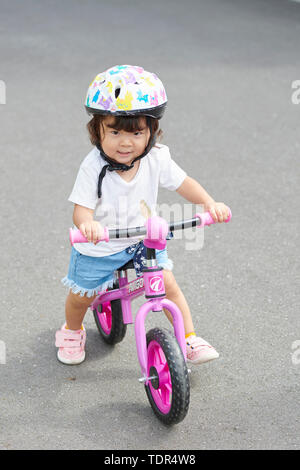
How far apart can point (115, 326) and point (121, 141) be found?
1060 mm

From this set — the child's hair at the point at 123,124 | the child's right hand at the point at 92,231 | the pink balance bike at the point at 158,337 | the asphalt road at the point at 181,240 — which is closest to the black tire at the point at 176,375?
the pink balance bike at the point at 158,337

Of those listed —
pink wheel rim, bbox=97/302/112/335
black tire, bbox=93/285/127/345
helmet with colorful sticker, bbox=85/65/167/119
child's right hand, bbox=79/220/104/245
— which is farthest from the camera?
pink wheel rim, bbox=97/302/112/335

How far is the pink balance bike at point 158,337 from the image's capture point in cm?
274

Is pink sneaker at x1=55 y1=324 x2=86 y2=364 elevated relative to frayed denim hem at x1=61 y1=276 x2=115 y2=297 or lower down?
lower down

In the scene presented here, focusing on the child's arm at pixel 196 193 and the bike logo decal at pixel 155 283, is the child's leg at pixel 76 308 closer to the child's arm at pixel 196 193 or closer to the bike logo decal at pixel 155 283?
the bike logo decal at pixel 155 283

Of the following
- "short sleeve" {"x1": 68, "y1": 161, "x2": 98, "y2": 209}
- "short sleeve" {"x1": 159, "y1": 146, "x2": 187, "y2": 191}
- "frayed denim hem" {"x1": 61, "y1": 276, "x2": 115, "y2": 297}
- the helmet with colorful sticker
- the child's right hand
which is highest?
the helmet with colorful sticker

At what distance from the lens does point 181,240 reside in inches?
190

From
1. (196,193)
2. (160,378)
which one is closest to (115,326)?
(160,378)

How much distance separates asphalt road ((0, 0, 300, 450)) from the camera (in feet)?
10.5

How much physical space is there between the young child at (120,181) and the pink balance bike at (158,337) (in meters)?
0.12

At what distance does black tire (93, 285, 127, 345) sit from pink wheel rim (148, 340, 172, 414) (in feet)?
1.44

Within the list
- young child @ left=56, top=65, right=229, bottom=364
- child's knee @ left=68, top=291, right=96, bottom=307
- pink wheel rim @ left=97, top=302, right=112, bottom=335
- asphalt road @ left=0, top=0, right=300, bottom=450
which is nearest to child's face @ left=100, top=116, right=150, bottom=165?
young child @ left=56, top=65, right=229, bottom=364

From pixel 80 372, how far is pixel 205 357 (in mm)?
644

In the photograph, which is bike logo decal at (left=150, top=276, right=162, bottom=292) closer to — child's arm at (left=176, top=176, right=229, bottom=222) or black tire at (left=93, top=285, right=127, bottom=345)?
child's arm at (left=176, top=176, right=229, bottom=222)
